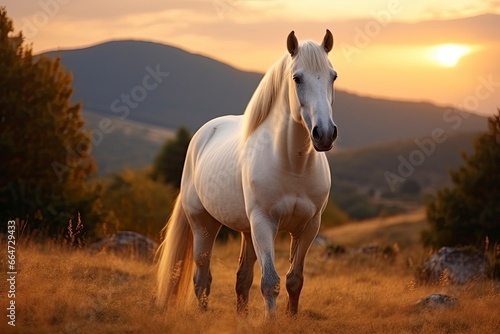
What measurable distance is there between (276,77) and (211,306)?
2.80 meters

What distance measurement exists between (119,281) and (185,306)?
5.83 feet

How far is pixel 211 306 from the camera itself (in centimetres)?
732

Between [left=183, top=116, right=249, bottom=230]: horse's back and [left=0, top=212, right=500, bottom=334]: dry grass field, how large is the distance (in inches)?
39.5

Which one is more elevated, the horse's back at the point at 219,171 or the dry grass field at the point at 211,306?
the horse's back at the point at 219,171

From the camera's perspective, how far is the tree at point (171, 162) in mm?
28750

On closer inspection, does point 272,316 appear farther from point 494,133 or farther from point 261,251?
point 494,133

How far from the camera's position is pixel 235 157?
6.48 meters

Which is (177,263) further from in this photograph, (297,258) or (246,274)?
(297,258)

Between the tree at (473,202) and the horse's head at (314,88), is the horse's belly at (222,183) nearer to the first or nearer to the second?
the horse's head at (314,88)

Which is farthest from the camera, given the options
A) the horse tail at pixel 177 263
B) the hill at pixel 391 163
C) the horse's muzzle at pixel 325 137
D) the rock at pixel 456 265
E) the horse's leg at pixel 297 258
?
the hill at pixel 391 163

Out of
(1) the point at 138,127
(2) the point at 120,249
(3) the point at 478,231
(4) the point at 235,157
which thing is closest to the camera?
(4) the point at 235,157

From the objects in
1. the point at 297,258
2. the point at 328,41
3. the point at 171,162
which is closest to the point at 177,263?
the point at 297,258

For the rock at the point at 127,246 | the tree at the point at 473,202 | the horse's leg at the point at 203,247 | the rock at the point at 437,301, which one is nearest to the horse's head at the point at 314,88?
the horse's leg at the point at 203,247

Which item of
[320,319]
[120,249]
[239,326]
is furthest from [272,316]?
[120,249]
